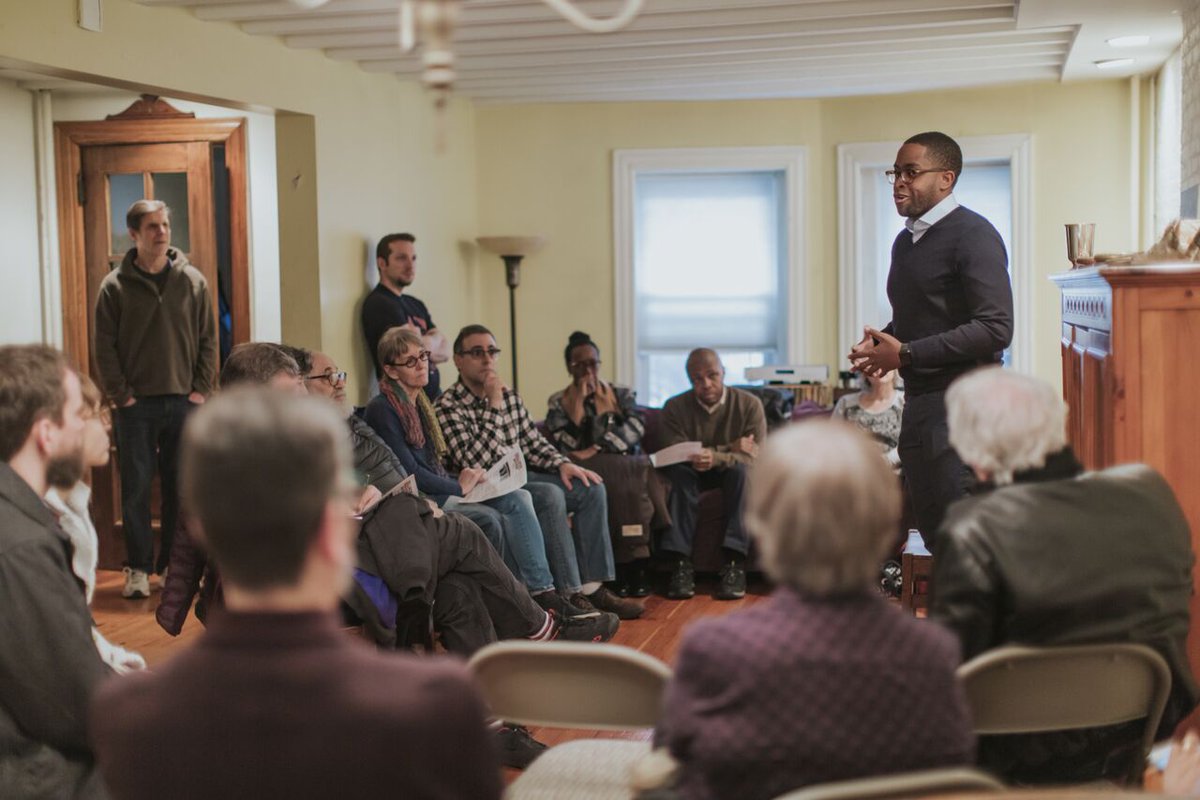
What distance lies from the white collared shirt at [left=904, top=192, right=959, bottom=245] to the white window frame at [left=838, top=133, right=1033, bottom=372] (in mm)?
4261

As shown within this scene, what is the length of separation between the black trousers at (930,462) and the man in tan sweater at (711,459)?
7.80 feet

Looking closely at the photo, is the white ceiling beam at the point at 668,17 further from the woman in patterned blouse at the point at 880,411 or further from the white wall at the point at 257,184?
the woman in patterned blouse at the point at 880,411

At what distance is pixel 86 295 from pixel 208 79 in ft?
5.81

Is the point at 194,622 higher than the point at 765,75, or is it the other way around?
the point at 765,75

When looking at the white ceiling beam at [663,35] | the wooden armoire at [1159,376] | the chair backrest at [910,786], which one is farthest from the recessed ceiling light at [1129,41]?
the chair backrest at [910,786]

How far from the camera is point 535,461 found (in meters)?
5.57

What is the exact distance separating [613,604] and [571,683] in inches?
138

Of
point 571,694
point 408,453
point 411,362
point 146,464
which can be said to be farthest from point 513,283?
point 571,694

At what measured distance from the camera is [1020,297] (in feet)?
25.4

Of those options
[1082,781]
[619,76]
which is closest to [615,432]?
[619,76]

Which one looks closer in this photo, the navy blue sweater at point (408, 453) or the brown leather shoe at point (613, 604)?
the navy blue sweater at point (408, 453)

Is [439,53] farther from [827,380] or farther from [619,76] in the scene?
[827,380]

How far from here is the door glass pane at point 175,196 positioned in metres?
6.54

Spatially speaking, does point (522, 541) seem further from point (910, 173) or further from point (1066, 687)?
point (1066, 687)
